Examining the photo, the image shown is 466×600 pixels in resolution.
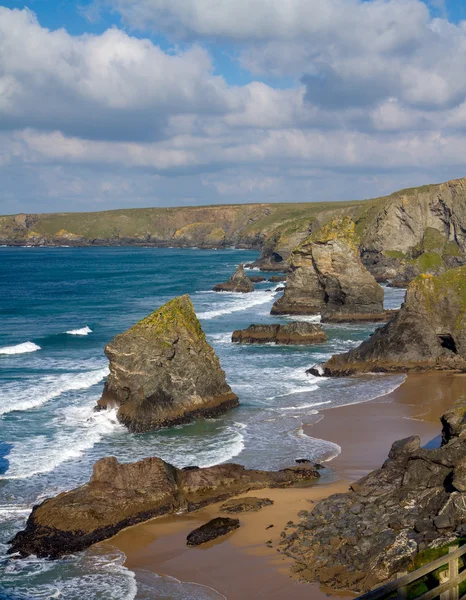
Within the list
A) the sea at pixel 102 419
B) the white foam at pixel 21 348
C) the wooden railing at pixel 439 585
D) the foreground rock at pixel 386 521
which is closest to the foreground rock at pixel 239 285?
the sea at pixel 102 419

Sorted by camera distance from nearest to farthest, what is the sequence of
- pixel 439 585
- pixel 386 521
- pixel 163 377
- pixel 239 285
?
pixel 439 585, pixel 386 521, pixel 163 377, pixel 239 285

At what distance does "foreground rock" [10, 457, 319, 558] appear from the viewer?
A: 1944 centimetres

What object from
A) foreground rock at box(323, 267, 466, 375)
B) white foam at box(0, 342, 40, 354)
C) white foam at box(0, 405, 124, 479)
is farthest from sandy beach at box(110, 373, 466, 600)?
white foam at box(0, 342, 40, 354)

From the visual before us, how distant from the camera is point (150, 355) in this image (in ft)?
104

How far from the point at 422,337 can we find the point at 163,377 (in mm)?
16529

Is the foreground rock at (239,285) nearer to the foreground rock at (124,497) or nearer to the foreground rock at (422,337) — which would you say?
the foreground rock at (422,337)

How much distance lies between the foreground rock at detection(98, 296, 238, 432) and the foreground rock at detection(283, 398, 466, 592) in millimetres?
12045

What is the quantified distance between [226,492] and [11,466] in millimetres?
8100

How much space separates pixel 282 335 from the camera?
5003cm

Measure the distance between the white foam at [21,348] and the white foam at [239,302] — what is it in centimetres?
1743

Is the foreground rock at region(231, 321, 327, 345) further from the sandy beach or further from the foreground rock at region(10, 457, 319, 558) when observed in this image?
the foreground rock at region(10, 457, 319, 558)

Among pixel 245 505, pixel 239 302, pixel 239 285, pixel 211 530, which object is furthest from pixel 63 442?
pixel 239 285

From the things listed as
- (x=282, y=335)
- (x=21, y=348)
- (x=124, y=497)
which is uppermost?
(x=282, y=335)

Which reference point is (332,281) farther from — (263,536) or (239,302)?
(263,536)
